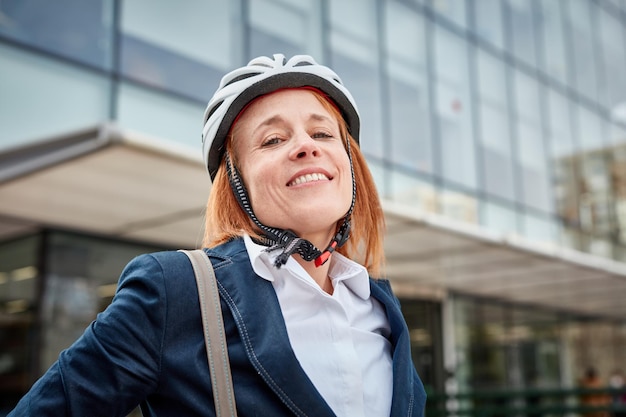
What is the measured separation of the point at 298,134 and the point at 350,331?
0.45 meters

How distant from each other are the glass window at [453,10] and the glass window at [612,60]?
6.58 metres

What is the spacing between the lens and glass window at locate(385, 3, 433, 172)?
40.9 ft

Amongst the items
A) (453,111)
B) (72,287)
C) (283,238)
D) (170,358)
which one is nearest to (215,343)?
(170,358)

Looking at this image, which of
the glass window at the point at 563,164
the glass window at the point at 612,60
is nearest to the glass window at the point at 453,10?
the glass window at the point at 563,164

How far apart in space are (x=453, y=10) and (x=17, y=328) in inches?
397

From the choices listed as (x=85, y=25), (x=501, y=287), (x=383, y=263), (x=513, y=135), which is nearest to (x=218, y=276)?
(x=383, y=263)

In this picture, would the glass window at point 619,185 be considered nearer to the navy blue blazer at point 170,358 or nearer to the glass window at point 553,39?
the glass window at point 553,39

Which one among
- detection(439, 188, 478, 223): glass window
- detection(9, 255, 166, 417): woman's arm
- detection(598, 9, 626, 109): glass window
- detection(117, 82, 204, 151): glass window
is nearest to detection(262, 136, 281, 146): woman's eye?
detection(9, 255, 166, 417): woman's arm

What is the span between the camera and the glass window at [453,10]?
Result: 14116 millimetres

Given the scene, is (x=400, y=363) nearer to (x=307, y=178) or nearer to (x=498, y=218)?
(x=307, y=178)

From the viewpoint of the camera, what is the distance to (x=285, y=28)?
34.2ft

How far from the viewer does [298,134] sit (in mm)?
1607

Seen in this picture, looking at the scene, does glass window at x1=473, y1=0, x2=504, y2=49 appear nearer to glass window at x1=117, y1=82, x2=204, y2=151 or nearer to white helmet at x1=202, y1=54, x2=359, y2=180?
glass window at x1=117, y1=82, x2=204, y2=151

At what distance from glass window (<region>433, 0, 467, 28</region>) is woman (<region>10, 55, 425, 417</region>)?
13.0m
